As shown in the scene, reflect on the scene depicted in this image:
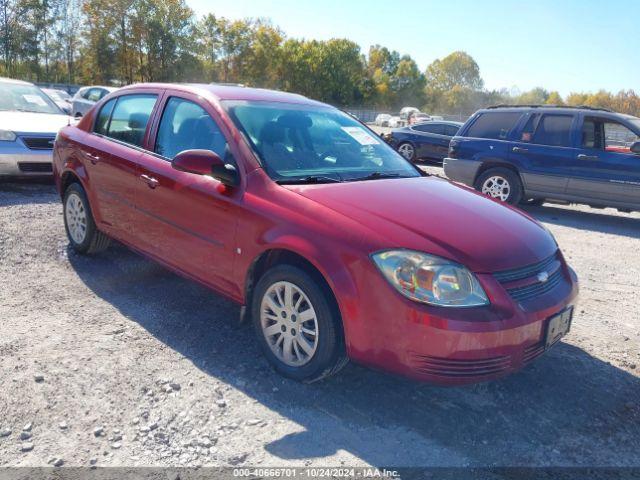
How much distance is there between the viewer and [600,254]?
6.61 m

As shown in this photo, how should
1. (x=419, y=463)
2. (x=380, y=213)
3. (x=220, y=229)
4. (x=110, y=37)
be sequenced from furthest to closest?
(x=110, y=37) → (x=220, y=229) → (x=380, y=213) → (x=419, y=463)

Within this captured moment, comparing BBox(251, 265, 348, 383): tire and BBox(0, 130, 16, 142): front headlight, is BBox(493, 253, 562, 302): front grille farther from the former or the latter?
BBox(0, 130, 16, 142): front headlight

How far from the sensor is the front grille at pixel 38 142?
7.54m

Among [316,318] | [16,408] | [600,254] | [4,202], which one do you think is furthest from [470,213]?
[4,202]

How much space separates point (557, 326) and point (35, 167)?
7181 mm

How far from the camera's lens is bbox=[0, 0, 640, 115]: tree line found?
2108 inches

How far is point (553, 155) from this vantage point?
8.75m

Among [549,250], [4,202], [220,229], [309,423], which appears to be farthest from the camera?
[4,202]

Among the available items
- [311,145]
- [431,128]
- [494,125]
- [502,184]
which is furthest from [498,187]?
[431,128]

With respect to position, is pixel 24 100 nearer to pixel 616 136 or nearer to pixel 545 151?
pixel 545 151

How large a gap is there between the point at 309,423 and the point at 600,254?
524cm

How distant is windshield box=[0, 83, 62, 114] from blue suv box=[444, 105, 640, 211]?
7.15 meters

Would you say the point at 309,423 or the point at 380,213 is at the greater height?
the point at 380,213

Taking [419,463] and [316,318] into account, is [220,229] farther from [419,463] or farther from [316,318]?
[419,463]
